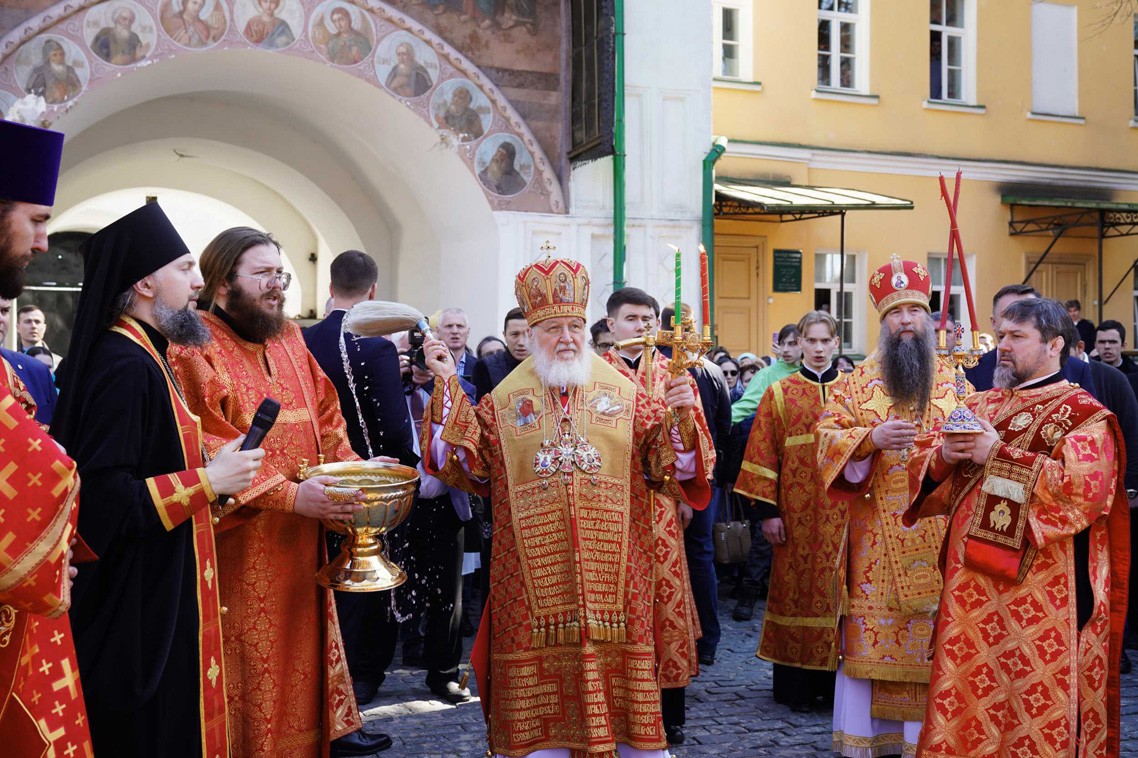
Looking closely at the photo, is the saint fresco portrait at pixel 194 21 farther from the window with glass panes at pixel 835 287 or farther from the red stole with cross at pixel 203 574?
the window with glass panes at pixel 835 287

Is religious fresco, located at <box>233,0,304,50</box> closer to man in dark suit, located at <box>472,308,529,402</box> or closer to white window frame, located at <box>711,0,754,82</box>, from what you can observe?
man in dark suit, located at <box>472,308,529,402</box>

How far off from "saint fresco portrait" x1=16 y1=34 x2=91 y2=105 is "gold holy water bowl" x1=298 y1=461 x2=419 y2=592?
649 cm

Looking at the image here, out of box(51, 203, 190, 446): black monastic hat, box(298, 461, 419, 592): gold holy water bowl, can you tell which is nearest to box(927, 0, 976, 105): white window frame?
box(298, 461, 419, 592): gold holy water bowl

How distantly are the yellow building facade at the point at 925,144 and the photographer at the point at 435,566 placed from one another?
942cm

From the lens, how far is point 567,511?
13.8 ft

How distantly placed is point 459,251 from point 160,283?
881 cm

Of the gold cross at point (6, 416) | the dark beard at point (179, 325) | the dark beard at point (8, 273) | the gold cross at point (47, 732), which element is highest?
the dark beard at point (8, 273)

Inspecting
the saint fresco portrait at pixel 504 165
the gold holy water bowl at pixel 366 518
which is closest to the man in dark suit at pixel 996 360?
the gold holy water bowl at pixel 366 518

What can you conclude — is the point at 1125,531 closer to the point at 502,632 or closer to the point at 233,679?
the point at 502,632

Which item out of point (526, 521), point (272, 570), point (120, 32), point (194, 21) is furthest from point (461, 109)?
point (272, 570)

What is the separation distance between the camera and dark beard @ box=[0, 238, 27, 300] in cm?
245

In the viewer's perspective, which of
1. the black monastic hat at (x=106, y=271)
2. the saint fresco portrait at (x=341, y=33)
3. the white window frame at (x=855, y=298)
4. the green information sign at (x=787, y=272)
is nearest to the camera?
the black monastic hat at (x=106, y=271)

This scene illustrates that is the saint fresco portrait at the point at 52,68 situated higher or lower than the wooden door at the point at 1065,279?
higher

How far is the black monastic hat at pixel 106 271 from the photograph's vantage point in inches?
125
